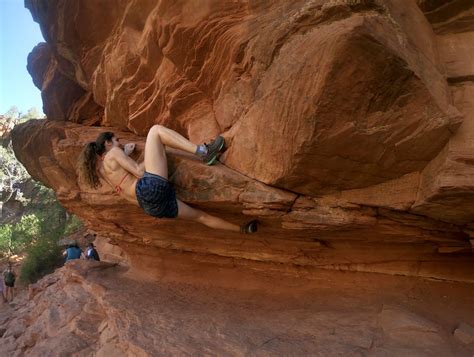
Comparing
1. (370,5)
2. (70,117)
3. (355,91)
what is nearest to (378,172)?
(355,91)

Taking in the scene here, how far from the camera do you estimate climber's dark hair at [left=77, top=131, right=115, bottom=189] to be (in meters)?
4.42

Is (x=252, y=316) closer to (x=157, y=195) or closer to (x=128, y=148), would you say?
(x=157, y=195)

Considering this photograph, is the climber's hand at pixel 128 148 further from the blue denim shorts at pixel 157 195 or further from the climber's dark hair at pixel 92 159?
the blue denim shorts at pixel 157 195

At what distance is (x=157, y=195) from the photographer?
3.60m

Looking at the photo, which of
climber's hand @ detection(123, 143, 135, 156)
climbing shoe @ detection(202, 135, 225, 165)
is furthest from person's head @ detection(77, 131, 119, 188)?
climbing shoe @ detection(202, 135, 225, 165)

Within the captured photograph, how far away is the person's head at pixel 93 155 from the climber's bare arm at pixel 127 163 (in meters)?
0.23

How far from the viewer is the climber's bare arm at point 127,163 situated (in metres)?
3.98

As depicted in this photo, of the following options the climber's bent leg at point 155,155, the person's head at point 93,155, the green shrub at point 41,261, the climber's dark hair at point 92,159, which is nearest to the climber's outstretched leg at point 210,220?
the climber's bent leg at point 155,155

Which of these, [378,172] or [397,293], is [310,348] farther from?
[378,172]

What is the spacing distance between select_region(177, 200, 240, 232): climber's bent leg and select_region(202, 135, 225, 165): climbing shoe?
59cm

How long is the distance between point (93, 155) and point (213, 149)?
1.93 meters

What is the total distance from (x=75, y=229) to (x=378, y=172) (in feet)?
56.7

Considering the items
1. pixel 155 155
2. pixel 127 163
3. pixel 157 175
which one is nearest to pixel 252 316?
pixel 157 175

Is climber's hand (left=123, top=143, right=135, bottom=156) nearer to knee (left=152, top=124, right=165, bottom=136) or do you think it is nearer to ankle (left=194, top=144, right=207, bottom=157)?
knee (left=152, top=124, right=165, bottom=136)
